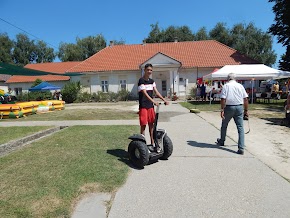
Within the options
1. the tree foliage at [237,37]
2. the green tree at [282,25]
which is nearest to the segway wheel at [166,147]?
the green tree at [282,25]

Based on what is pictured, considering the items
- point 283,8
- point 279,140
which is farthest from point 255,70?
point 279,140

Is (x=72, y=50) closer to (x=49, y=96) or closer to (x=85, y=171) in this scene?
(x=49, y=96)

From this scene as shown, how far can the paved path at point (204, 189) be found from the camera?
3.19 m

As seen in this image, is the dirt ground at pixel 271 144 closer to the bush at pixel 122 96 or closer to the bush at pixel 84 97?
the bush at pixel 122 96

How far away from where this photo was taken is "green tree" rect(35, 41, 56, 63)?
2773 inches

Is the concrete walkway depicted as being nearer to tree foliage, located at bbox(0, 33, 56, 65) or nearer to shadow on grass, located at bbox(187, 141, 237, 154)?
shadow on grass, located at bbox(187, 141, 237, 154)

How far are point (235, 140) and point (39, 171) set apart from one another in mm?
5220

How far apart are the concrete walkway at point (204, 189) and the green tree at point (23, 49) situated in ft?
239

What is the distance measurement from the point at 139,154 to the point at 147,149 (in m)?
0.18

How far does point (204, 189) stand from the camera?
3828 millimetres

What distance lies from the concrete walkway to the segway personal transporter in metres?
0.16

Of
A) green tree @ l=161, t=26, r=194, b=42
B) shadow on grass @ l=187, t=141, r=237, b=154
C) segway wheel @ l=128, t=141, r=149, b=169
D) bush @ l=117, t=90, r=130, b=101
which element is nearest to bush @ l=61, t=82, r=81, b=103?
bush @ l=117, t=90, r=130, b=101

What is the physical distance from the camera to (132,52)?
111 ft

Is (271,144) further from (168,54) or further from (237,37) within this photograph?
(237,37)
